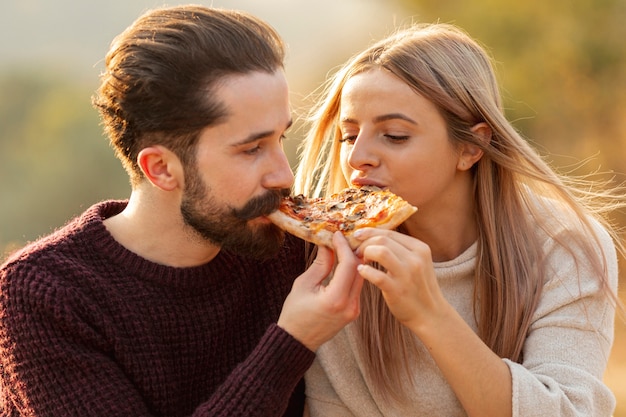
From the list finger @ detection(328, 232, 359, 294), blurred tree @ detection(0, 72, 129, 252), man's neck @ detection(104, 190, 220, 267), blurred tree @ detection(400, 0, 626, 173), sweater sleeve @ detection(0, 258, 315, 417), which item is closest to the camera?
finger @ detection(328, 232, 359, 294)

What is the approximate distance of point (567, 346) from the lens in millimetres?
3529

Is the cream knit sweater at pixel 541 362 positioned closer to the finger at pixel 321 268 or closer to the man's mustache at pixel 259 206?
the finger at pixel 321 268

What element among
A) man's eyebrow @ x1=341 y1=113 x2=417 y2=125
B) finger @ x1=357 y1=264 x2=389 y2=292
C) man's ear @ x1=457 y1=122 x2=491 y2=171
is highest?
man's ear @ x1=457 y1=122 x2=491 y2=171

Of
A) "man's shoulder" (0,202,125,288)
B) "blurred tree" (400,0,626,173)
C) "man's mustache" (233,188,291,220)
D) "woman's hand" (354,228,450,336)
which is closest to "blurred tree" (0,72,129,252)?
"blurred tree" (400,0,626,173)

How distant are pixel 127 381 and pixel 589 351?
5.98 ft

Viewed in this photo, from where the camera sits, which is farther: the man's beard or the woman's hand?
the man's beard

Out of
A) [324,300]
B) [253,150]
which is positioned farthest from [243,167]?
[324,300]

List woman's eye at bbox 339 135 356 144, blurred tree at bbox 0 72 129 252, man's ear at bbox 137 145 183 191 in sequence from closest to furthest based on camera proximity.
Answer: man's ear at bbox 137 145 183 191, woman's eye at bbox 339 135 356 144, blurred tree at bbox 0 72 129 252

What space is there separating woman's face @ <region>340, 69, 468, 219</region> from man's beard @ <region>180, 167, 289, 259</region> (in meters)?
0.39

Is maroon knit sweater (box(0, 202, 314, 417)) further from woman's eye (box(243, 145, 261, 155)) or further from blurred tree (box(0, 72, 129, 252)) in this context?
blurred tree (box(0, 72, 129, 252))

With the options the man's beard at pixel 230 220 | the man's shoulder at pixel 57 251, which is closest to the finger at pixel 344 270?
the man's beard at pixel 230 220

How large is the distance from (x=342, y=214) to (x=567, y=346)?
1045 mm

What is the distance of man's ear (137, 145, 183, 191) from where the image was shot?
3.43m

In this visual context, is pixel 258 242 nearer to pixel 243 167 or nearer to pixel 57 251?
pixel 243 167
